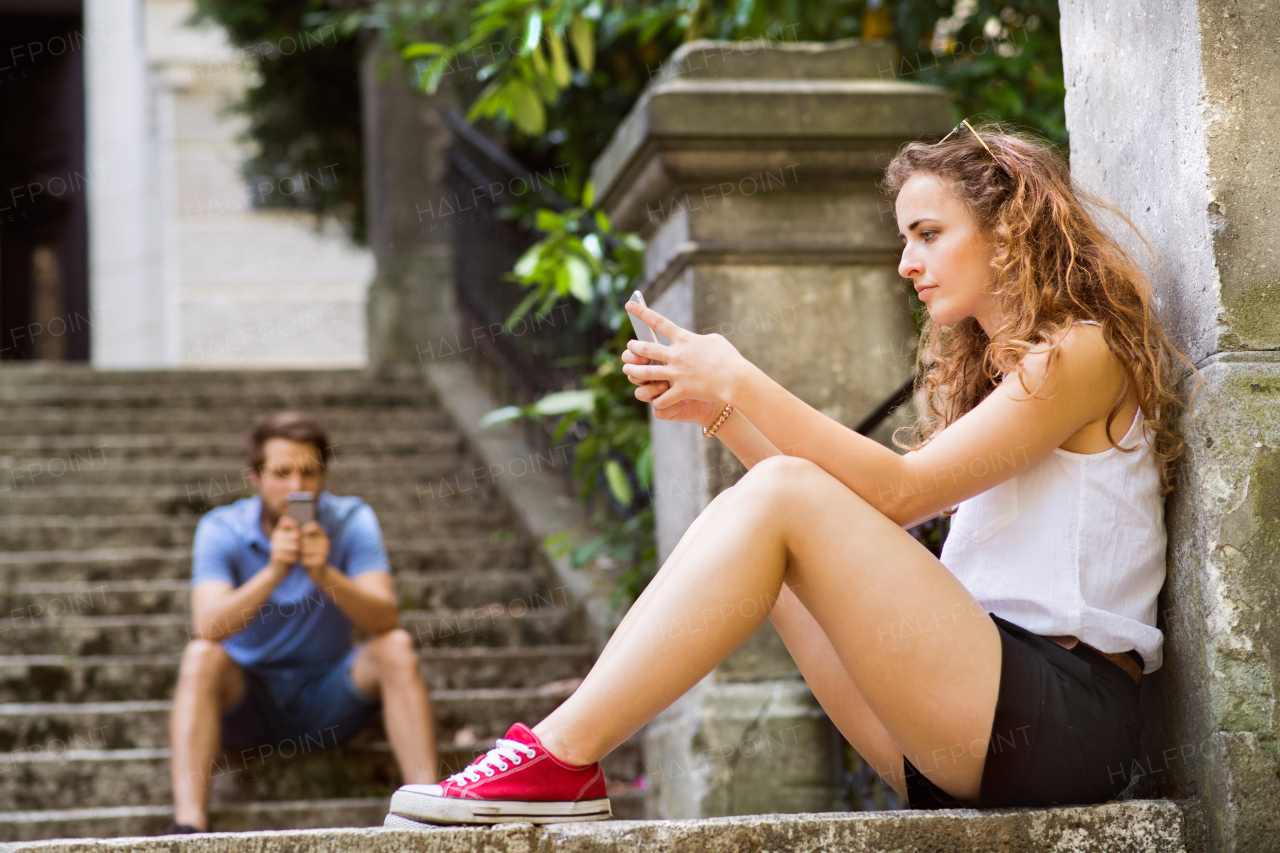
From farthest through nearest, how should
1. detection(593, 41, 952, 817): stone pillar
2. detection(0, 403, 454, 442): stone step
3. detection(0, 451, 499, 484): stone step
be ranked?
detection(0, 403, 454, 442): stone step, detection(0, 451, 499, 484): stone step, detection(593, 41, 952, 817): stone pillar

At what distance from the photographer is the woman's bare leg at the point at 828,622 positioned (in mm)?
1598

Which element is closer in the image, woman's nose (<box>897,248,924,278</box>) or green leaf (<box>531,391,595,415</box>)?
woman's nose (<box>897,248,924,278</box>)

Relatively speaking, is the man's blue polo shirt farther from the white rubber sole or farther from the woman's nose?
the woman's nose

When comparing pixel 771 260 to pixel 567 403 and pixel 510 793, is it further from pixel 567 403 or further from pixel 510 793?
pixel 510 793

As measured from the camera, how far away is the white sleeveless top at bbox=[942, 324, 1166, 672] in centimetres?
167

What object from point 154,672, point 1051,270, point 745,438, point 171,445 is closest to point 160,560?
point 154,672

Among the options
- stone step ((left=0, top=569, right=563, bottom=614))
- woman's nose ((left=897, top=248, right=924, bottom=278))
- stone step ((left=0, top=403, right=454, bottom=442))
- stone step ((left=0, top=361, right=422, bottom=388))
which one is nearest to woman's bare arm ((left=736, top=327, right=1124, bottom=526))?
woman's nose ((left=897, top=248, right=924, bottom=278))

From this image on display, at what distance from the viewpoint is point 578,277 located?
11.0 feet

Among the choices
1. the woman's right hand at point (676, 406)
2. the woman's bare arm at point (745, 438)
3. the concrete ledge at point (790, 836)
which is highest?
the woman's right hand at point (676, 406)

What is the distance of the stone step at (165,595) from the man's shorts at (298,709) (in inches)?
35.6

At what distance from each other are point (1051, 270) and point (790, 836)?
0.83 m

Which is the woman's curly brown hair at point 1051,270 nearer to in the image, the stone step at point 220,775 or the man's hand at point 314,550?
the man's hand at point 314,550

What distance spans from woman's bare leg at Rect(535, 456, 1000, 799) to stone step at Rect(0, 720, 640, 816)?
1.81m

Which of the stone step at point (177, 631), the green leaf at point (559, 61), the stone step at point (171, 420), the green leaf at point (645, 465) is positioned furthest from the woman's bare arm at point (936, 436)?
the stone step at point (171, 420)
